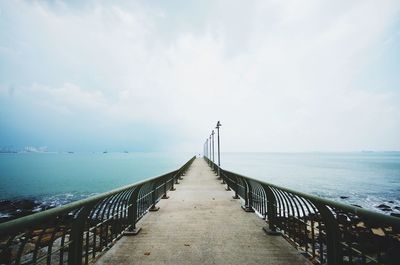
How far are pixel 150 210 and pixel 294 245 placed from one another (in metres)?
5.24

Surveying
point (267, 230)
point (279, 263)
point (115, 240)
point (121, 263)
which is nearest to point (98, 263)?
point (121, 263)

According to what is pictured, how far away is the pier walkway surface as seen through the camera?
439 centimetres

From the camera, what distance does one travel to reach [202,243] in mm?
5254

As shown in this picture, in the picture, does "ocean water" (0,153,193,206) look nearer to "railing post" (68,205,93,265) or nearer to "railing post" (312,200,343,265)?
"railing post" (68,205,93,265)

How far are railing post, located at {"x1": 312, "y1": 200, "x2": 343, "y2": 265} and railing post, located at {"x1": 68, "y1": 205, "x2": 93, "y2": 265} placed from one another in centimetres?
381

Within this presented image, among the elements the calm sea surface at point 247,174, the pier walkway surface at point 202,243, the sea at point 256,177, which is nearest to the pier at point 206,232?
the pier walkway surface at point 202,243

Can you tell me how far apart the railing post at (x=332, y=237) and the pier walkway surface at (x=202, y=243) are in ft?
3.06

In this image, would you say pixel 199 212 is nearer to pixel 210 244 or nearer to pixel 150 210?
pixel 150 210

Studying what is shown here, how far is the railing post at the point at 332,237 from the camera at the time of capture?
11.1 ft

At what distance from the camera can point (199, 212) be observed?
8.30 m

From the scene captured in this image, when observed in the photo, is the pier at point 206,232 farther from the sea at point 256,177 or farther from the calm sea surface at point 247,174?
the calm sea surface at point 247,174

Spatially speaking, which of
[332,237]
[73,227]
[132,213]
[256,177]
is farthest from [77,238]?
[256,177]

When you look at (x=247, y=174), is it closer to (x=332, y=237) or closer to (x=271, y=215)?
(x=271, y=215)

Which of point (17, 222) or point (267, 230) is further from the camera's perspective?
point (267, 230)
